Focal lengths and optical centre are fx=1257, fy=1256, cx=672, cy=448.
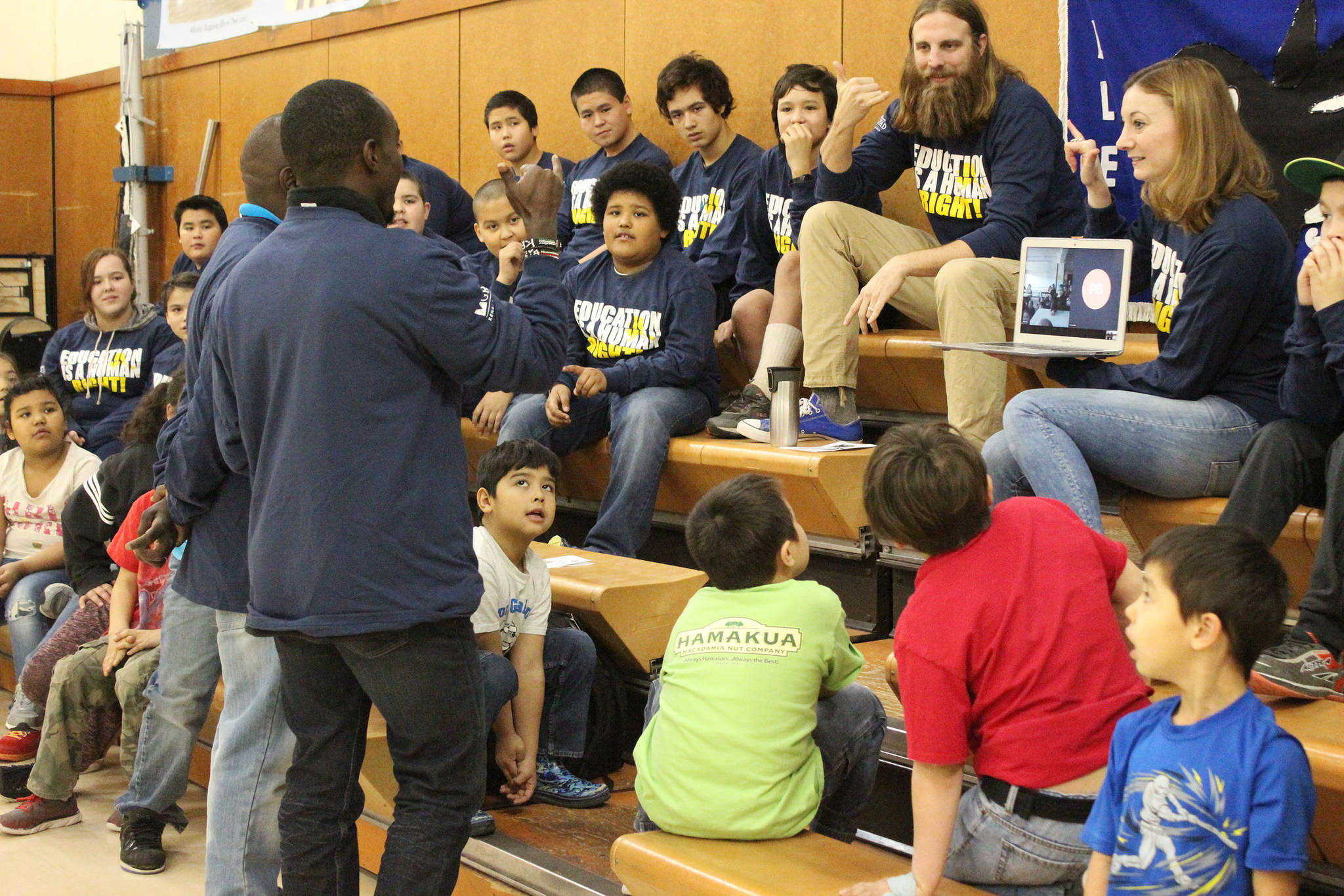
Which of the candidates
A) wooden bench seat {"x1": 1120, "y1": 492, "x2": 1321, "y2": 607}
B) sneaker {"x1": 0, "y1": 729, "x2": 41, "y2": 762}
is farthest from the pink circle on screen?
sneaker {"x1": 0, "y1": 729, "x2": 41, "y2": 762}

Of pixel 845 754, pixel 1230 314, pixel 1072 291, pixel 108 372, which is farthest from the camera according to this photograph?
pixel 108 372

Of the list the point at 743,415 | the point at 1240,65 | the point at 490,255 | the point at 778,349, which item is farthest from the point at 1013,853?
the point at 490,255

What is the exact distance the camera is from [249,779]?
76.5 inches

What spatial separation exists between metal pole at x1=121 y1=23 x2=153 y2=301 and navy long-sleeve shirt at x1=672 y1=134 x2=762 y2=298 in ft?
13.4

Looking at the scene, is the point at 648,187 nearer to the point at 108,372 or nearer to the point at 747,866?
the point at 747,866

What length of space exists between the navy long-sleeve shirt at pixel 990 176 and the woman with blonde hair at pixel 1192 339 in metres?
0.58

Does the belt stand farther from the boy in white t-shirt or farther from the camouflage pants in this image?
the camouflage pants

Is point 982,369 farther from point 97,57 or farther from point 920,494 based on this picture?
point 97,57

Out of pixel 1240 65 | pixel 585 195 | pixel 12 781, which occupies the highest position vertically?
A: pixel 1240 65

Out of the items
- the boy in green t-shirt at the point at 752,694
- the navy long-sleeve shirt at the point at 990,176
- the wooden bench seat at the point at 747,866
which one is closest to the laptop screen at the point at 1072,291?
the navy long-sleeve shirt at the point at 990,176

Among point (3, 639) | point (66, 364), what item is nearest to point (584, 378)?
point (3, 639)

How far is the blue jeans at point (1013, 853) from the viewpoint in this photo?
60.0 inches

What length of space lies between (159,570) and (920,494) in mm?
2114

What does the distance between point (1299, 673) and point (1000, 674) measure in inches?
20.8
